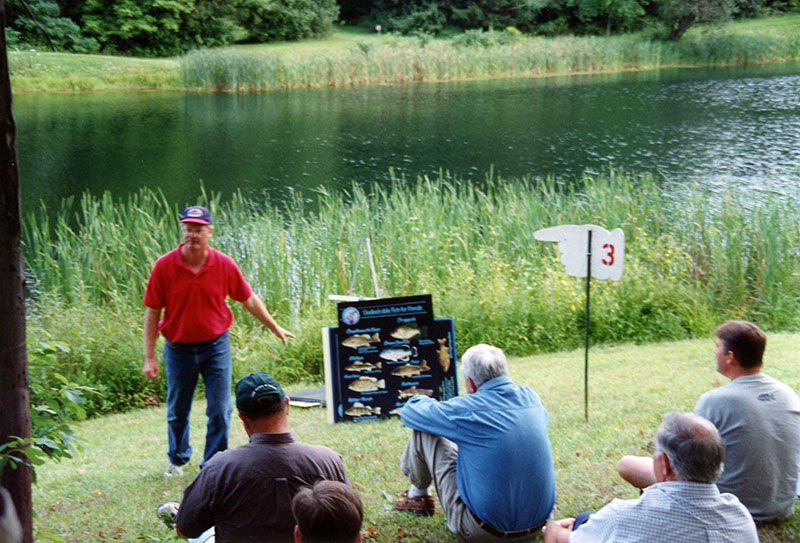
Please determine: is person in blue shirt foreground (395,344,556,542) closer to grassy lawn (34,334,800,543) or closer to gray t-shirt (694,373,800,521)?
grassy lawn (34,334,800,543)

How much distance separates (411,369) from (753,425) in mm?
2559

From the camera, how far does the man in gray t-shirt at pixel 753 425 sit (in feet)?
11.3

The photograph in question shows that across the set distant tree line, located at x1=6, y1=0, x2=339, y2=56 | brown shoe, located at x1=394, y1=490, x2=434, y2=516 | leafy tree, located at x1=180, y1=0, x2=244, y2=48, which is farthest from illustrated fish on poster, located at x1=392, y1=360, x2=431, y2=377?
leafy tree, located at x1=180, y1=0, x2=244, y2=48

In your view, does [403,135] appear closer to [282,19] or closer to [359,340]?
[359,340]

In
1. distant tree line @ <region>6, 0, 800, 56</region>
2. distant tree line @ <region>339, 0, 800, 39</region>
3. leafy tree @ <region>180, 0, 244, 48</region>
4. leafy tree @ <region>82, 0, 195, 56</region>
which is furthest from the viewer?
distant tree line @ <region>339, 0, 800, 39</region>

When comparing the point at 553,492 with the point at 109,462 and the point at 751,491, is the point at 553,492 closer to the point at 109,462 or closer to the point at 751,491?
the point at 751,491

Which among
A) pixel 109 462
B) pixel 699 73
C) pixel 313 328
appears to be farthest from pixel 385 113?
pixel 109 462

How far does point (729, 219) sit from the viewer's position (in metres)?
9.74

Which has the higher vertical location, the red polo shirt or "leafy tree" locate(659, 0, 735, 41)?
"leafy tree" locate(659, 0, 735, 41)

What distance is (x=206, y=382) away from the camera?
481 centimetres

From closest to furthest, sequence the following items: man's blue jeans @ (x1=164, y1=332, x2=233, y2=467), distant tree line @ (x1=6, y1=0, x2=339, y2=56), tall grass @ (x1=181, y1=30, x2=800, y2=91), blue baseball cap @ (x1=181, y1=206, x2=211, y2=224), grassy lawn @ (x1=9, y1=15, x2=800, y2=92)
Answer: blue baseball cap @ (x1=181, y1=206, x2=211, y2=224) → man's blue jeans @ (x1=164, y1=332, x2=233, y2=467) → grassy lawn @ (x1=9, y1=15, x2=800, y2=92) → tall grass @ (x1=181, y1=30, x2=800, y2=91) → distant tree line @ (x1=6, y1=0, x2=339, y2=56)

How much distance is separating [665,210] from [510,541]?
25.9 ft

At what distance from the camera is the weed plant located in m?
7.92

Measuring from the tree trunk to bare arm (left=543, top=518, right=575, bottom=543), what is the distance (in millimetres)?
1867
